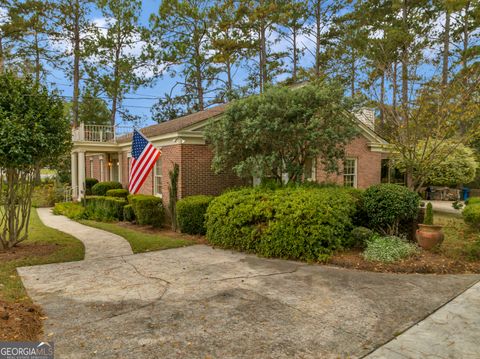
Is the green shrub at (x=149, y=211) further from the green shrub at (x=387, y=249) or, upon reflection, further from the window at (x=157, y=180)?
the green shrub at (x=387, y=249)

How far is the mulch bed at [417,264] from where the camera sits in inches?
231

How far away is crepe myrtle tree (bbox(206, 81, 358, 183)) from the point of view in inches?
336

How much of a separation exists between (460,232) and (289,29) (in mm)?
19453

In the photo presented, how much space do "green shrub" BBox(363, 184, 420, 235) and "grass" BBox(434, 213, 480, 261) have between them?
1003 mm

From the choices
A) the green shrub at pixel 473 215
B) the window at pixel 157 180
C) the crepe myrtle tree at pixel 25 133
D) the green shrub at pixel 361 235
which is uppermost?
the crepe myrtle tree at pixel 25 133

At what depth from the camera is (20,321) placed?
365 cm

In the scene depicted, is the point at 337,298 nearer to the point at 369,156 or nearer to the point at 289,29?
the point at 369,156

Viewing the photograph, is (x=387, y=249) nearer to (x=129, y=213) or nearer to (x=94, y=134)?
(x=129, y=213)

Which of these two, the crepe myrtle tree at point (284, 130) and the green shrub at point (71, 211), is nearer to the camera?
the crepe myrtle tree at point (284, 130)

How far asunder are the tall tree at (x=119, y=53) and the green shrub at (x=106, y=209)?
15.8 meters

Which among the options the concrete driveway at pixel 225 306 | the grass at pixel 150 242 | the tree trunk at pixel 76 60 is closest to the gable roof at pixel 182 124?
the grass at pixel 150 242

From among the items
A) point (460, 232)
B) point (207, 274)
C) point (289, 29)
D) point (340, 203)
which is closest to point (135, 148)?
point (207, 274)

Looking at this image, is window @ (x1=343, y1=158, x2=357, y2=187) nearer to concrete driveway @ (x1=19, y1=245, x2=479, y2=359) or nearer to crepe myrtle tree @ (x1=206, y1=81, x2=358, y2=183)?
crepe myrtle tree @ (x1=206, y1=81, x2=358, y2=183)

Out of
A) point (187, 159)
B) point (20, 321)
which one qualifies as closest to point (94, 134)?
point (187, 159)
